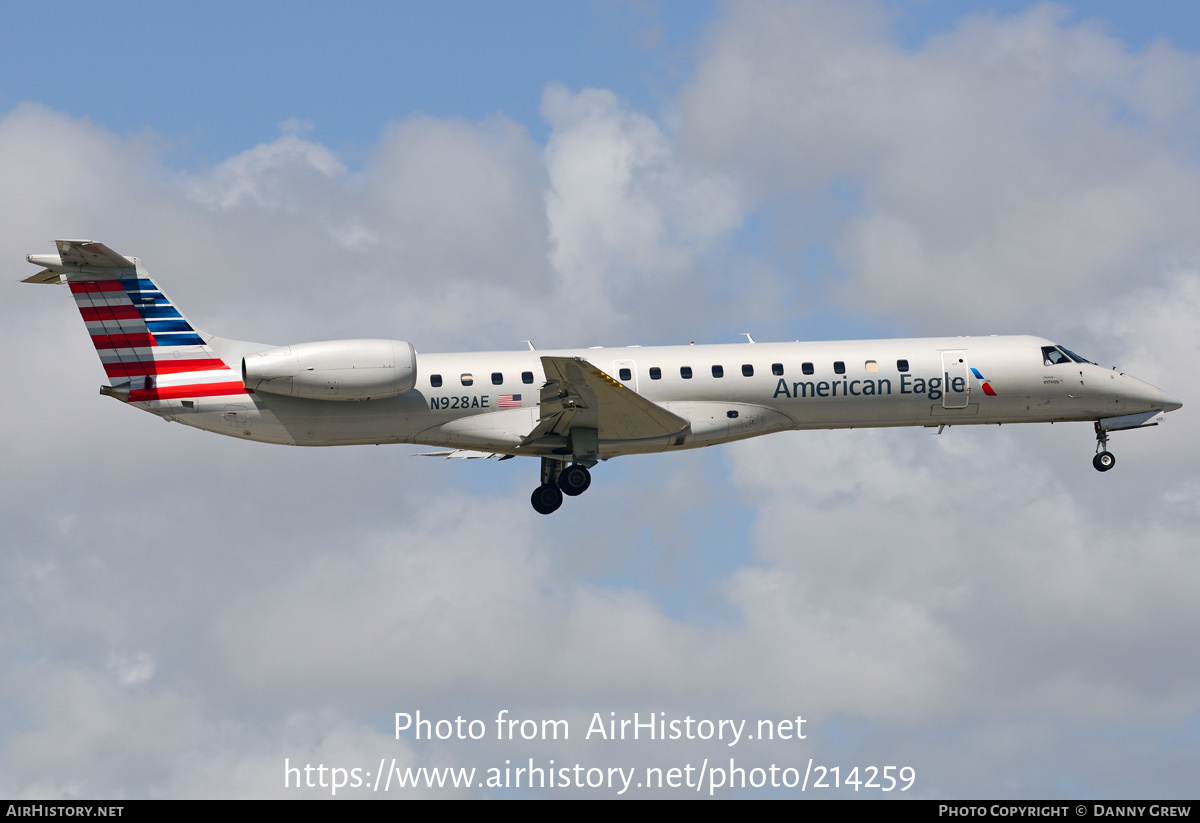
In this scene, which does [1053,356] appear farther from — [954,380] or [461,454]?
[461,454]

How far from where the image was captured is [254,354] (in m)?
33.7

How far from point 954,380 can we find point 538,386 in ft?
32.3

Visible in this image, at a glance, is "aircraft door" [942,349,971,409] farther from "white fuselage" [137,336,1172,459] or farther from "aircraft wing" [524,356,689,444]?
"aircraft wing" [524,356,689,444]

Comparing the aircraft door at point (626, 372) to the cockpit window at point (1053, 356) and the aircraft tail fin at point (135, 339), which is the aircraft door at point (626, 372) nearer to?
the aircraft tail fin at point (135, 339)

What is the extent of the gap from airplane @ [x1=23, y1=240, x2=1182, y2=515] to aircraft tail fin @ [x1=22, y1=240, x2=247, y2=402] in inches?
1.2

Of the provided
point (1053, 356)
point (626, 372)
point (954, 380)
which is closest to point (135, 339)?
point (626, 372)

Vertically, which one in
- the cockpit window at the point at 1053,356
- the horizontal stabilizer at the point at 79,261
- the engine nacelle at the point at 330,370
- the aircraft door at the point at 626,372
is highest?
the horizontal stabilizer at the point at 79,261

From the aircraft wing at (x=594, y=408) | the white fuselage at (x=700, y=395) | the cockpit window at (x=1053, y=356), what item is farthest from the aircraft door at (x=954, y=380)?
the aircraft wing at (x=594, y=408)

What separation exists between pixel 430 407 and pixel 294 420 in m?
3.05

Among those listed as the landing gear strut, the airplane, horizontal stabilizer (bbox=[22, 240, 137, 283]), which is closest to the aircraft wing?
the airplane

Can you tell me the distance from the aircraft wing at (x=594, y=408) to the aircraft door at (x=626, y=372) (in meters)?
0.42

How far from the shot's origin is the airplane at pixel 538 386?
1308 inches

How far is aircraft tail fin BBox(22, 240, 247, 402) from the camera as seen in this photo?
111 feet

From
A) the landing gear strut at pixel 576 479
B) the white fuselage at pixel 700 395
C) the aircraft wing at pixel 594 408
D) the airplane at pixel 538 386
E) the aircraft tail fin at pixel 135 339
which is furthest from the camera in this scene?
the landing gear strut at pixel 576 479
